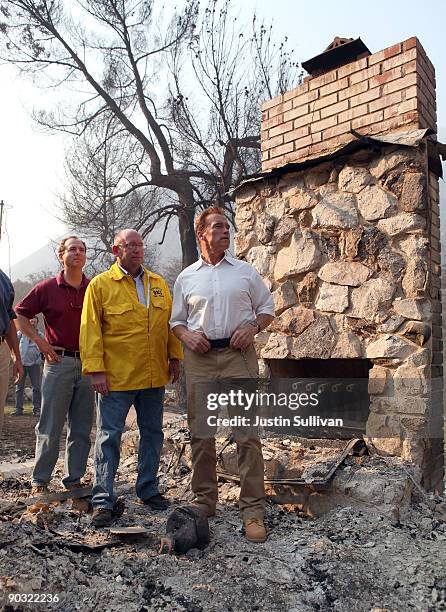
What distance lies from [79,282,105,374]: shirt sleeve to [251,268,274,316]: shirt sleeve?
3.22 feet

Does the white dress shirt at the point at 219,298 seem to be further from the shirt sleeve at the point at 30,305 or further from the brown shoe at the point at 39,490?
the brown shoe at the point at 39,490

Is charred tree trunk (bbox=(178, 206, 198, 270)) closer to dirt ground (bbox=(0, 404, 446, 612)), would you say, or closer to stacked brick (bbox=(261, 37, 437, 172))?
stacked brick (bbox=(261, 37, 437, 172))

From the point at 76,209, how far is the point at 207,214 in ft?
33.5

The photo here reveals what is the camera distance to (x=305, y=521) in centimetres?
302

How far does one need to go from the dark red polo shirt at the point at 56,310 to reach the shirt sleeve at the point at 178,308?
0.81 metres

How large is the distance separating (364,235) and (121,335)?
80.6 inches

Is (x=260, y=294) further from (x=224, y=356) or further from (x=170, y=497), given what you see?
(x=170, y=497)

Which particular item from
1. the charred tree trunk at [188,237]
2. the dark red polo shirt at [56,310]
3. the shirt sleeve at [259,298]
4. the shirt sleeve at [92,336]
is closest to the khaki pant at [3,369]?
the dark red polo shirt at [56,310]

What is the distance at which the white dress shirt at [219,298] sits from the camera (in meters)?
2.86

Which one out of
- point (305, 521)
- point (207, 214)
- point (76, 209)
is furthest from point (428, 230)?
point (76, 209)

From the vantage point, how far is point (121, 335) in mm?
3035

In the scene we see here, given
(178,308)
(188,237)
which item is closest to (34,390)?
(188,237)

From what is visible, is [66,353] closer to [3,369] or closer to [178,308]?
[3,369]

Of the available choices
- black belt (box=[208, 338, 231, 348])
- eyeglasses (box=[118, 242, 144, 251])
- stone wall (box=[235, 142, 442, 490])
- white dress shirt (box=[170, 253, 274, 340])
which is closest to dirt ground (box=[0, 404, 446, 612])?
stone wall (box=[235, 142, 442, 490])
